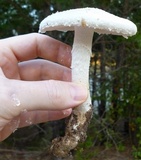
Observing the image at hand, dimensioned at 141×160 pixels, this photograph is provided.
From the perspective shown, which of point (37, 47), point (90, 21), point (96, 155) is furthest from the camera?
point (96, 155)

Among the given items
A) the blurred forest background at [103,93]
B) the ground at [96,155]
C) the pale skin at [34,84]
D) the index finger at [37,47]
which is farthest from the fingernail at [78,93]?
the ground at [96,155]

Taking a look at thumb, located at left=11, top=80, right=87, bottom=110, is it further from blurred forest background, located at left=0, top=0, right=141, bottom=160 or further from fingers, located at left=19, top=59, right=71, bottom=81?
blurred forest background, located at left=0, top=0, right=141, bottom=160

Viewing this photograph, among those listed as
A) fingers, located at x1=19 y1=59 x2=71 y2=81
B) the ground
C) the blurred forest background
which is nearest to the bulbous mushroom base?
fingers, located at x1=19 y1=59 x2=71 y2=81

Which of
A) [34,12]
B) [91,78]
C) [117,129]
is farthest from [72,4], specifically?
[117,129]

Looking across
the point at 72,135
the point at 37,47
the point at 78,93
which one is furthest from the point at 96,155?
the point at 78,93

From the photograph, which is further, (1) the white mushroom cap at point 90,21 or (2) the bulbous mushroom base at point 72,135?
(2) the bulbous mushroom base at point 72,135

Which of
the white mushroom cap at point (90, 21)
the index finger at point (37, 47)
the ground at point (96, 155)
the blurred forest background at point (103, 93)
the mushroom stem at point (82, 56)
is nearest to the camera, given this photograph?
the white mushroom cap at point (90, 21)

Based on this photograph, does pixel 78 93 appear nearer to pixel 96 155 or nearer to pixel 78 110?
pixel 78 110

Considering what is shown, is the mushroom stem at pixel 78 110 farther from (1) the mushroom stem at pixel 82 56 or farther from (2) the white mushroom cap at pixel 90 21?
(2) the white mushroom cap at pixel 90 21
